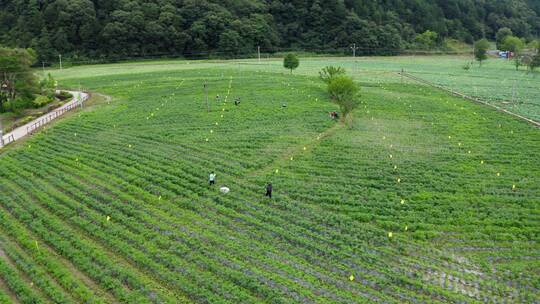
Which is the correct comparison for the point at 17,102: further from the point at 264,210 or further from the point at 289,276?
the point at 289,276

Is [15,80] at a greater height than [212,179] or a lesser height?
greater

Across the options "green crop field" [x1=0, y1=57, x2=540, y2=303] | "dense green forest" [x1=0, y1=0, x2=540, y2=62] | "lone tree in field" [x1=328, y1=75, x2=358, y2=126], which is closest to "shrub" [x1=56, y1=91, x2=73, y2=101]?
"green crop field" [x1=0, y1=57, x2=540, y2=303]

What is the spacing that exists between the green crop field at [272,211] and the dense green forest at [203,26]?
72626mm

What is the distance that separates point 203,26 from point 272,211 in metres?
101

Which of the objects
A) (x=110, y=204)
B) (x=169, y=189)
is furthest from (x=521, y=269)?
(x=110, y=204)

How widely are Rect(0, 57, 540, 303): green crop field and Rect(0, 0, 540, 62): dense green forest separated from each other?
72626 mm

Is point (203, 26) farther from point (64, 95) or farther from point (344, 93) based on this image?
point (344, 93)

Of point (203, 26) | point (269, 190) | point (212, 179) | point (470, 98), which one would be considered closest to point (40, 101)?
point (212, 179)

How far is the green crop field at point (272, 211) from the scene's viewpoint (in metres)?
19.5

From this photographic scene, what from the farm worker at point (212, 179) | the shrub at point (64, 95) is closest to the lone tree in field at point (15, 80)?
the shrub at point (64, 95)

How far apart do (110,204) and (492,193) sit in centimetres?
2445

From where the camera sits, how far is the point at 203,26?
118875 millimetres

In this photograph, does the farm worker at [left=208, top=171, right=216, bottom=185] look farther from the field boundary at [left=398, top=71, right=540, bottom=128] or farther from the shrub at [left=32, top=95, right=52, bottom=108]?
the shrub at [left=32, top=95, right=52, bottom=108]

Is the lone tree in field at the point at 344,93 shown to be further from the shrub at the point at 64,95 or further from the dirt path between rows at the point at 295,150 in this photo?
the shrub at the point at 64,95
